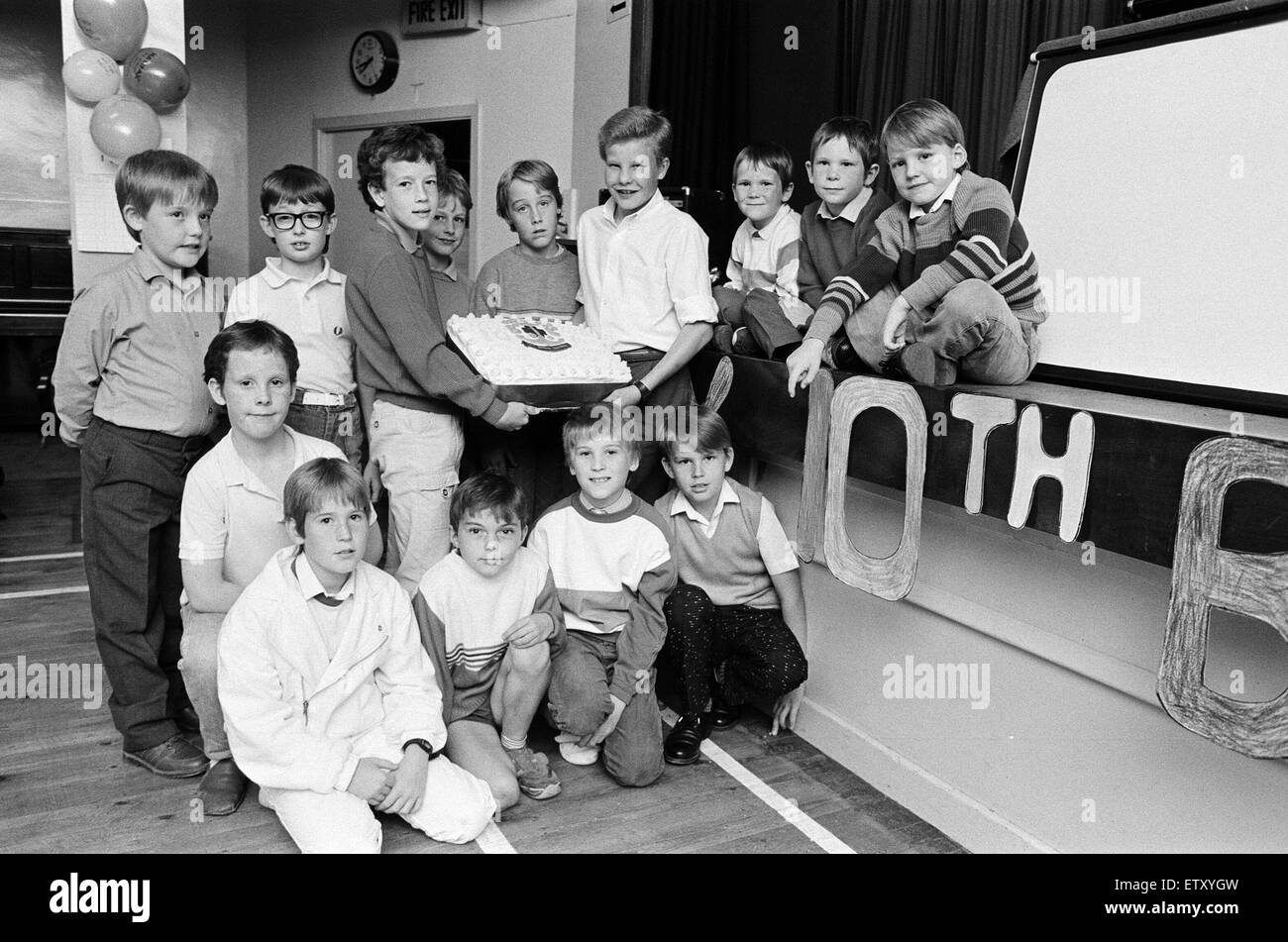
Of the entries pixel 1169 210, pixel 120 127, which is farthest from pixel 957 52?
pixel 120 127

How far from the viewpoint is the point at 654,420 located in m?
2.79

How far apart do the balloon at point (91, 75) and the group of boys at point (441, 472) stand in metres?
1.36

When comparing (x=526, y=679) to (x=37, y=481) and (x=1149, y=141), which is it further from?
(x=37, y=481)

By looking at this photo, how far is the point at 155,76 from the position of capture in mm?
3639

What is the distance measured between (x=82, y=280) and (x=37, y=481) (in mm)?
2519

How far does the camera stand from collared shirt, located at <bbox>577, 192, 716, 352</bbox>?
2725mm

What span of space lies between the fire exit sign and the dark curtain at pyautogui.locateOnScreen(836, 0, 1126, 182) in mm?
3178

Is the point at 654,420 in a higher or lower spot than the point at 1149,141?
lower

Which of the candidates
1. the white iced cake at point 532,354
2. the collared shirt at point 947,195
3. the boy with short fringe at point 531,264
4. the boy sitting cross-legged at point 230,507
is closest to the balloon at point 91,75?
the boy with short fringe at point 531,264

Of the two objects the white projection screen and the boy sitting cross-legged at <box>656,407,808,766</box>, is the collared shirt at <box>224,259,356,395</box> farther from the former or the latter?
the white projection screen

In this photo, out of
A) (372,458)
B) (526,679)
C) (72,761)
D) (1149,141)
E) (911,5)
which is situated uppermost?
(911,5)

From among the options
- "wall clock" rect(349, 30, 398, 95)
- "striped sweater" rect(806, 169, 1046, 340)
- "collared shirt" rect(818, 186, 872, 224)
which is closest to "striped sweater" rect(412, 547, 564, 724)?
"striped sweater" rect(806, 169, 1046, 340)

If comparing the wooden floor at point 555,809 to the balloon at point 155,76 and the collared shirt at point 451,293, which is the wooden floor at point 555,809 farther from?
the balloon at point 155,76

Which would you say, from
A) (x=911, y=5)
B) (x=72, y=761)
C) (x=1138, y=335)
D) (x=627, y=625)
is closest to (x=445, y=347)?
(x=627, y=625)
